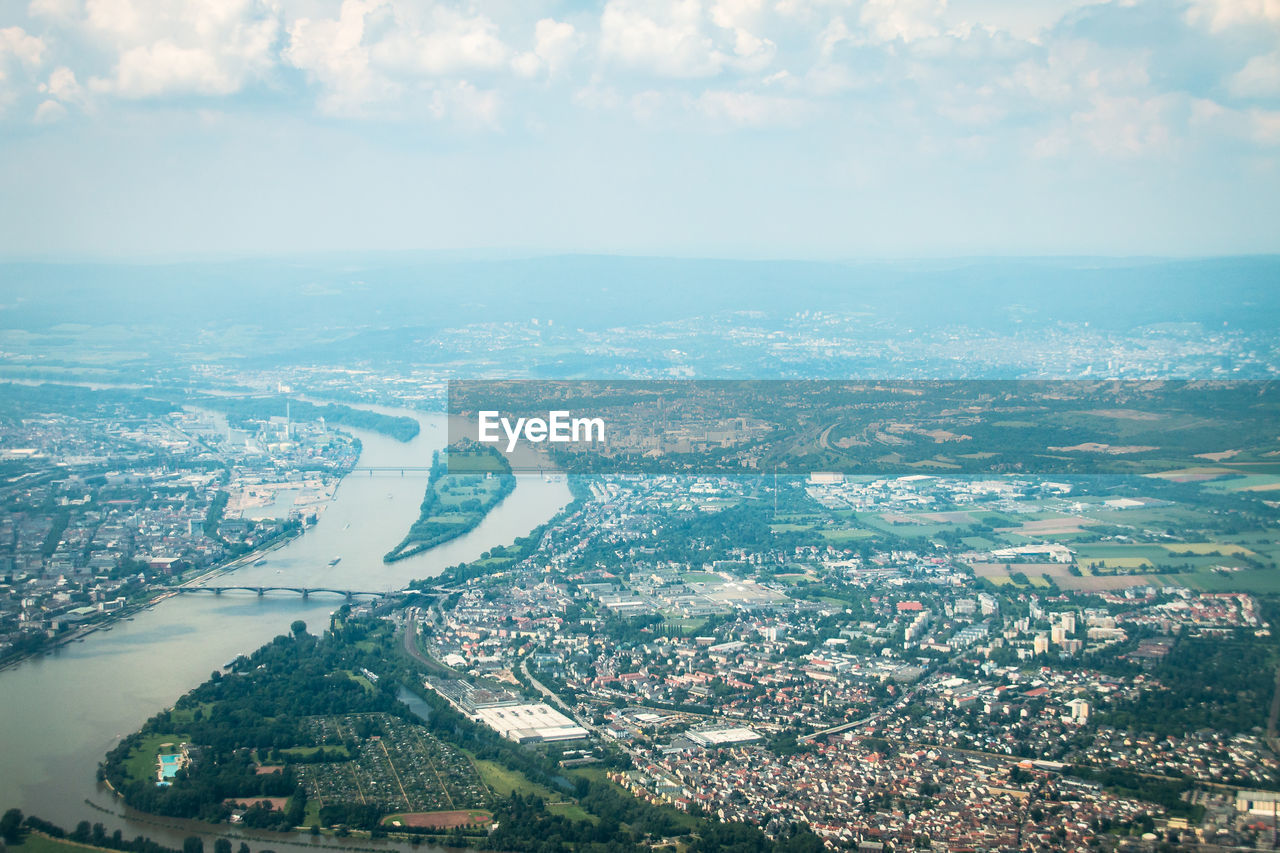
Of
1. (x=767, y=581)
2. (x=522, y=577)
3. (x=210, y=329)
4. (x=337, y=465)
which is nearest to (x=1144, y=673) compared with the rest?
(x=767, y=581)

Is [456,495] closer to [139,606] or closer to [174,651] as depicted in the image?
[139,606]

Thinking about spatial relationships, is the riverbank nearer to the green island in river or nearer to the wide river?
the wide river

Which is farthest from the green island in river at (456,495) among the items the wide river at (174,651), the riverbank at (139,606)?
the riverbank at (139,606)

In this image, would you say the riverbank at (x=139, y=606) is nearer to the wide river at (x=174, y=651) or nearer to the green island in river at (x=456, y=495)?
the wide river at (x=174, y=651)

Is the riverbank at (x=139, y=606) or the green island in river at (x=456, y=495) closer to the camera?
the riverbank at (x=139, y=606)

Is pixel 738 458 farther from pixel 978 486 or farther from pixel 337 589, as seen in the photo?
pixel 337 589

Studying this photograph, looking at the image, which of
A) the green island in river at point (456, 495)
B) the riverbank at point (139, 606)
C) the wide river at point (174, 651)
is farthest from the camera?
the green island in river at point (456, 495)
